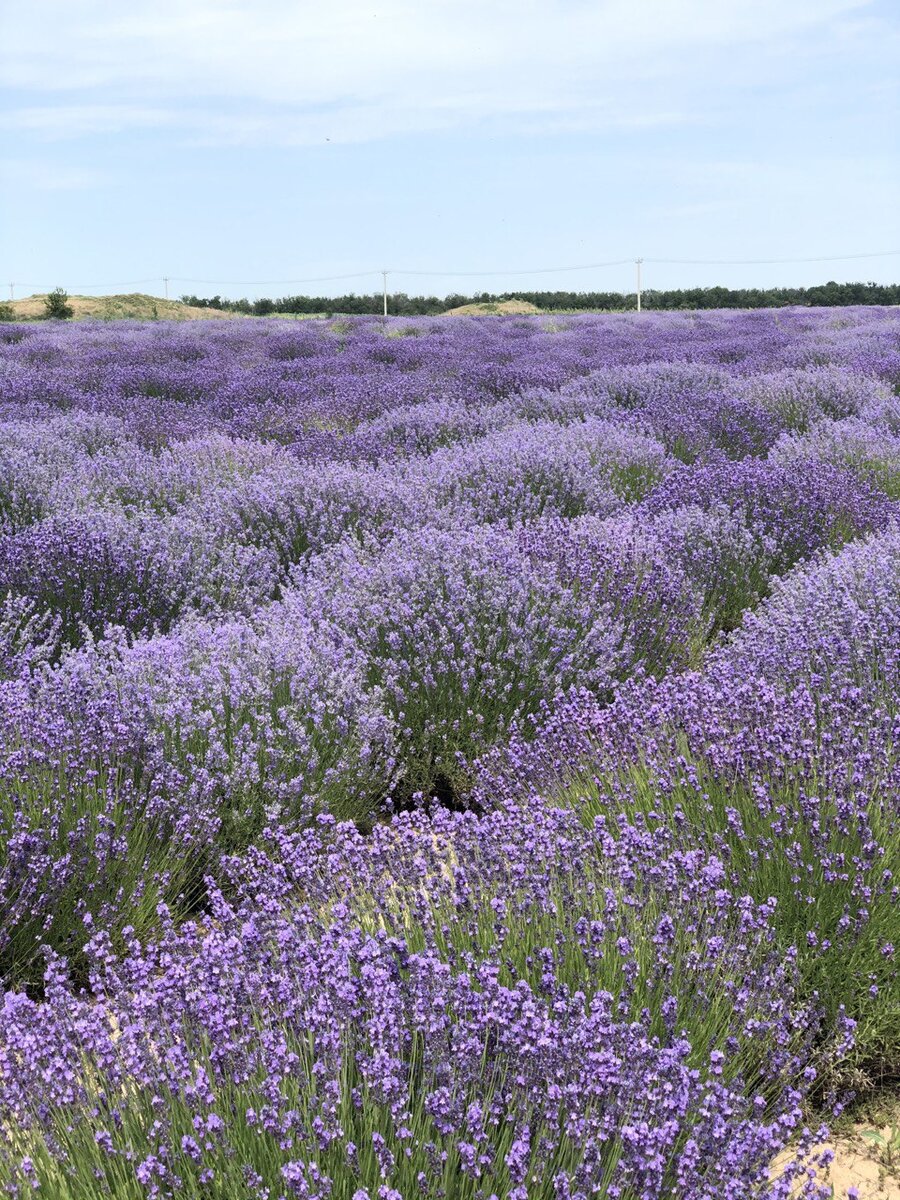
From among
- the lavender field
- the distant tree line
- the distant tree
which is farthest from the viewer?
the distant tree line

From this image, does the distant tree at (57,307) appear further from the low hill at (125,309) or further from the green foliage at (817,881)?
the green foliage at (817,881)

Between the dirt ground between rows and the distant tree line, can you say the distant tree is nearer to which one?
the distant tree line

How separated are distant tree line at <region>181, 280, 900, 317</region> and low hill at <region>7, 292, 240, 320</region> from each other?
3.20m

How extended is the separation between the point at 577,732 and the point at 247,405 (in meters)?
7.34

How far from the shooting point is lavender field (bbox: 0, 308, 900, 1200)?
146cm

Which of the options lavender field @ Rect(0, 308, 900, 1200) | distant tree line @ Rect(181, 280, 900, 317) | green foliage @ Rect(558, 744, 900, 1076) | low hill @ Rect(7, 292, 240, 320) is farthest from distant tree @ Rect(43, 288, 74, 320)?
green foliage @ Rect(558, 744, 900, 1076)

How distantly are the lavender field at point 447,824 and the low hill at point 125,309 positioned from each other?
29444 mm

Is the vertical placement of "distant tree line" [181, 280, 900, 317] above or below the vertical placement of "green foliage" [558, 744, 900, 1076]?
above

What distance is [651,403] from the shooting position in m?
8.66

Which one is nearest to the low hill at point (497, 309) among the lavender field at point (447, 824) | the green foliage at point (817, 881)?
the lavender field at point (447, 824)

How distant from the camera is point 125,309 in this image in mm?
35375

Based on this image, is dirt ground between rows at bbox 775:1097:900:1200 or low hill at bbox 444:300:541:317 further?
low hill at bbox 444:300:541:317

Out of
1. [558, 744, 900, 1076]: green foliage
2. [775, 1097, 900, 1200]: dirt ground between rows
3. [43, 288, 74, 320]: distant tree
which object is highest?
[43, 288, 74, 320]: distant tree

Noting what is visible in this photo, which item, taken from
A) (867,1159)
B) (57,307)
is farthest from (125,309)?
(867,1159)
